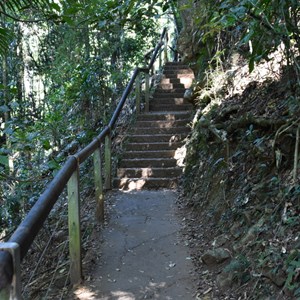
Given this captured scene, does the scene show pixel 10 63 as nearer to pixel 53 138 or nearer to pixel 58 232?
pixel 53 138

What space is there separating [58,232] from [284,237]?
8.81ft

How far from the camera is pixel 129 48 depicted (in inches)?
480

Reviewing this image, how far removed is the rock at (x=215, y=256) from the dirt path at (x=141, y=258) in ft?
0.54

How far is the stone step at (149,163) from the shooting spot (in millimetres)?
6379

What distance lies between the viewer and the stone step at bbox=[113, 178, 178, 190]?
5.81m

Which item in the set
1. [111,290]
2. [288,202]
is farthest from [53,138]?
[288,202]

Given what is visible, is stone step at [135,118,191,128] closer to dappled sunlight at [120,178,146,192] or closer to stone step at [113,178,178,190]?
stone step at [113,178,178,190]

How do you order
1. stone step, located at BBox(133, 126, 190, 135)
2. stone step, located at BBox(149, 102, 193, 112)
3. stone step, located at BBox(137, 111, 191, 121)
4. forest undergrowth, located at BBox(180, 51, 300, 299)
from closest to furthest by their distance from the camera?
forest undergrowth, located at BBox(180, 51, 300, 299)
stone step, located at BBox(133, 126, 190, 135)
stone step, located at BBox(137, 111, 191, 121)
stone step, located at BBox(149, 102, 193, 112)

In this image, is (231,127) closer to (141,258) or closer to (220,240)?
(220,240)

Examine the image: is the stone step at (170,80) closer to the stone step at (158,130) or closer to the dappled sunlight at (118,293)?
the stone step at (158,130)

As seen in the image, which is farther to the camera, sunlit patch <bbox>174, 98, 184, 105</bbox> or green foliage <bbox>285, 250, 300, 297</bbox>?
sunlit patch <bbox>174, 98, 184, 105</bbox>

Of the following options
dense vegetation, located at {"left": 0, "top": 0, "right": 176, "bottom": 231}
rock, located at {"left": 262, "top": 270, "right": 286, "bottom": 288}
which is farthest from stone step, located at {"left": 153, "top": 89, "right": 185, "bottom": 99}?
rock, located at {"left": 262, "top": 270, "right": 286, "bottom": 288}

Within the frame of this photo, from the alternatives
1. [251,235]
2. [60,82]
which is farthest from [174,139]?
[60,82]

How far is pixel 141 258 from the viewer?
339 centimetres
